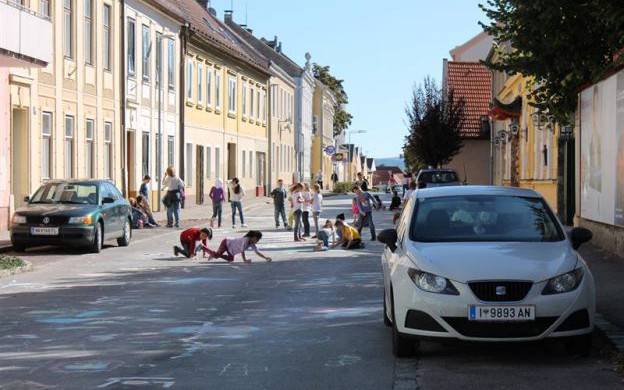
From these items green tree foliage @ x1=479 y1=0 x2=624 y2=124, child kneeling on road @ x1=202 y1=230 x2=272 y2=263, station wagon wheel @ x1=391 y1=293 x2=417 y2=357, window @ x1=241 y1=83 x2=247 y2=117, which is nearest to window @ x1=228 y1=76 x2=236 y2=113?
window @ x1=241 y1=83 x2=247 y2=117

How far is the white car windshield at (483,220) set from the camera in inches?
388

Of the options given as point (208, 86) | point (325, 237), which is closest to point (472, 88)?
point (208, 86)

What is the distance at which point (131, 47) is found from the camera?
39594mm

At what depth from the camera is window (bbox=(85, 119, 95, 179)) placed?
113 feet

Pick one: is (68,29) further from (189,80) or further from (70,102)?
(189,80)

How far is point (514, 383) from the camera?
816 cm

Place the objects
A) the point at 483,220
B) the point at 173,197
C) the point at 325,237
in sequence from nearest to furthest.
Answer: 1. the point at 483,220
2. the point at 325,237
3. the point at 173,197

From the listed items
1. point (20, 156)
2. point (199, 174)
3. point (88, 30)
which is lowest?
point (199, 174)

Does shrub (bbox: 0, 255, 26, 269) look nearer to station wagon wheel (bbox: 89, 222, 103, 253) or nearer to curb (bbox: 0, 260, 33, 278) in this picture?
curb (bbox: 0, 260, 33, 278)

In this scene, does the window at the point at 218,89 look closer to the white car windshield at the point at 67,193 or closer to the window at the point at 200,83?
the window at the point at 200,83

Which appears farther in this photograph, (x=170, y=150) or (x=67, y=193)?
(x=170, y=150)

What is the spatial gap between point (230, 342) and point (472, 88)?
58271mm

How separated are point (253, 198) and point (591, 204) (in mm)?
43541

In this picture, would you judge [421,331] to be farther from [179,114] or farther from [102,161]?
[179,114]
